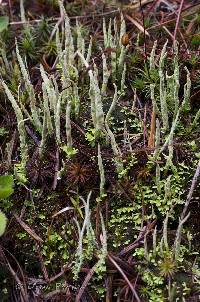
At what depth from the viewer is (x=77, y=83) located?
2307 mm

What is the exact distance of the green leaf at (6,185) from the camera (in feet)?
6.20

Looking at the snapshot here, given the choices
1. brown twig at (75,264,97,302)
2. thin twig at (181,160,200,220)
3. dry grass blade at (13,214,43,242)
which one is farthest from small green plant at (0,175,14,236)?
thin twig at (181,160,200,220)

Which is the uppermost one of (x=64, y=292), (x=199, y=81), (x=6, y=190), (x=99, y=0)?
(x=99, y=0)

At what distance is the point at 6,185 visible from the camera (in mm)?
1912

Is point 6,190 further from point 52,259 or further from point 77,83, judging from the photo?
point 77,83

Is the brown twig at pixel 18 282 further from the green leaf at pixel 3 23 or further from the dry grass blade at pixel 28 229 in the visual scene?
the green leaf at pixel 3 23

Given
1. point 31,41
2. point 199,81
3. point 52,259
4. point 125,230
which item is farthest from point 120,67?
point 52,259

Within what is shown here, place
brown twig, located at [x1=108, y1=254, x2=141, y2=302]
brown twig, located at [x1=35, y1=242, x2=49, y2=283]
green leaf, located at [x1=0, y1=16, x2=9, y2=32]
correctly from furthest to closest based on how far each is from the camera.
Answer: green leaf, located at [x1=0, y1=16, x2=9, y2=32]
brown twig, located at [x1=35, y1=242, x2=49, y2=283]
brown twig, located at [x1=108, y1=254, x2=141, y2=302]

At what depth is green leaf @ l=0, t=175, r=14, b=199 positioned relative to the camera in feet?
6.20

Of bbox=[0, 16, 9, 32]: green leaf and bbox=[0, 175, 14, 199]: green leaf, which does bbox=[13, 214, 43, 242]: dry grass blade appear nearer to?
bbox=[0, 175, 14, 199]: green leaf

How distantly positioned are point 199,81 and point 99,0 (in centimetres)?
90

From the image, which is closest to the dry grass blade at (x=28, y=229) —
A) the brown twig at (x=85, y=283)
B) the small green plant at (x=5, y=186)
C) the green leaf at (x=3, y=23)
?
the small green plant at (x=5, y=186)

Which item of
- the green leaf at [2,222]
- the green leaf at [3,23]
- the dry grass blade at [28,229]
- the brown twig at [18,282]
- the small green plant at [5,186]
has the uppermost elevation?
the green leaf at [3,23]

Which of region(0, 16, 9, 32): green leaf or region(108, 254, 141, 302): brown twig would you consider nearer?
region(108, 254, 141, 302): brown twig
